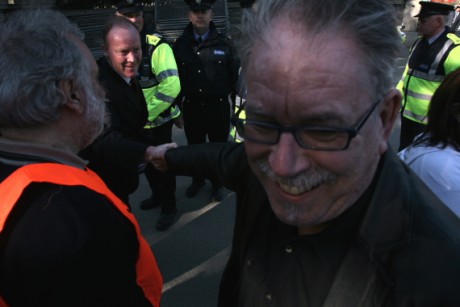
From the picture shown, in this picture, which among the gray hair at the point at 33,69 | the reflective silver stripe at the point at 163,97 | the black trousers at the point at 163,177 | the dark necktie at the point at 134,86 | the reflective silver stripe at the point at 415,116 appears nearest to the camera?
the gray hair at the point at 33,69

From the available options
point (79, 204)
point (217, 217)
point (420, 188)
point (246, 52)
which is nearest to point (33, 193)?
point (79, 204)

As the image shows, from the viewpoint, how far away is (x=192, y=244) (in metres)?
3.56

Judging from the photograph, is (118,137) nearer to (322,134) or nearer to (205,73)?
(322,134)

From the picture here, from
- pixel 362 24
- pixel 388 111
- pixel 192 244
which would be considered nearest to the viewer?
pixel 362 24

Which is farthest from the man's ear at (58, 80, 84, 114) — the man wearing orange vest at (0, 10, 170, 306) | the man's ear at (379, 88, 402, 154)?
the man's ear at (379, 88, 402, 154)

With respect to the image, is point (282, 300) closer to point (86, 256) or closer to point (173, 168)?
point (86, 256)

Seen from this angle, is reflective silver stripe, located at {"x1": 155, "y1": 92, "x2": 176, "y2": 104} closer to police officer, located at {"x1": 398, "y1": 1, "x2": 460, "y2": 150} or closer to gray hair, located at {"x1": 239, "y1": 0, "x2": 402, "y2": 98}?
police officer, located at {"x1": 398, "y1": 1, "x2": 460, "y2": 150}

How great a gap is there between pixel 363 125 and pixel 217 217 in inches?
126

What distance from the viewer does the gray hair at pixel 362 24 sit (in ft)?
2.81

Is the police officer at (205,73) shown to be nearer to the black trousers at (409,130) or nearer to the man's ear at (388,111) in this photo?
the black trousers at (409,130)

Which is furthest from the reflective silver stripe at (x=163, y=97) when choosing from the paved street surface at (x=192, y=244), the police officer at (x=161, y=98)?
the paved street surface at (x=192, y=244)

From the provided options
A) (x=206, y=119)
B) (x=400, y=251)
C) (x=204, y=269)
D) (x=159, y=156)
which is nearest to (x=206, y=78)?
(x=206, y=119)

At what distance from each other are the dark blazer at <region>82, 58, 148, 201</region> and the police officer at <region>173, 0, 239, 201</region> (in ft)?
4.51

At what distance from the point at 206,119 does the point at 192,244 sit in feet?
4.51
